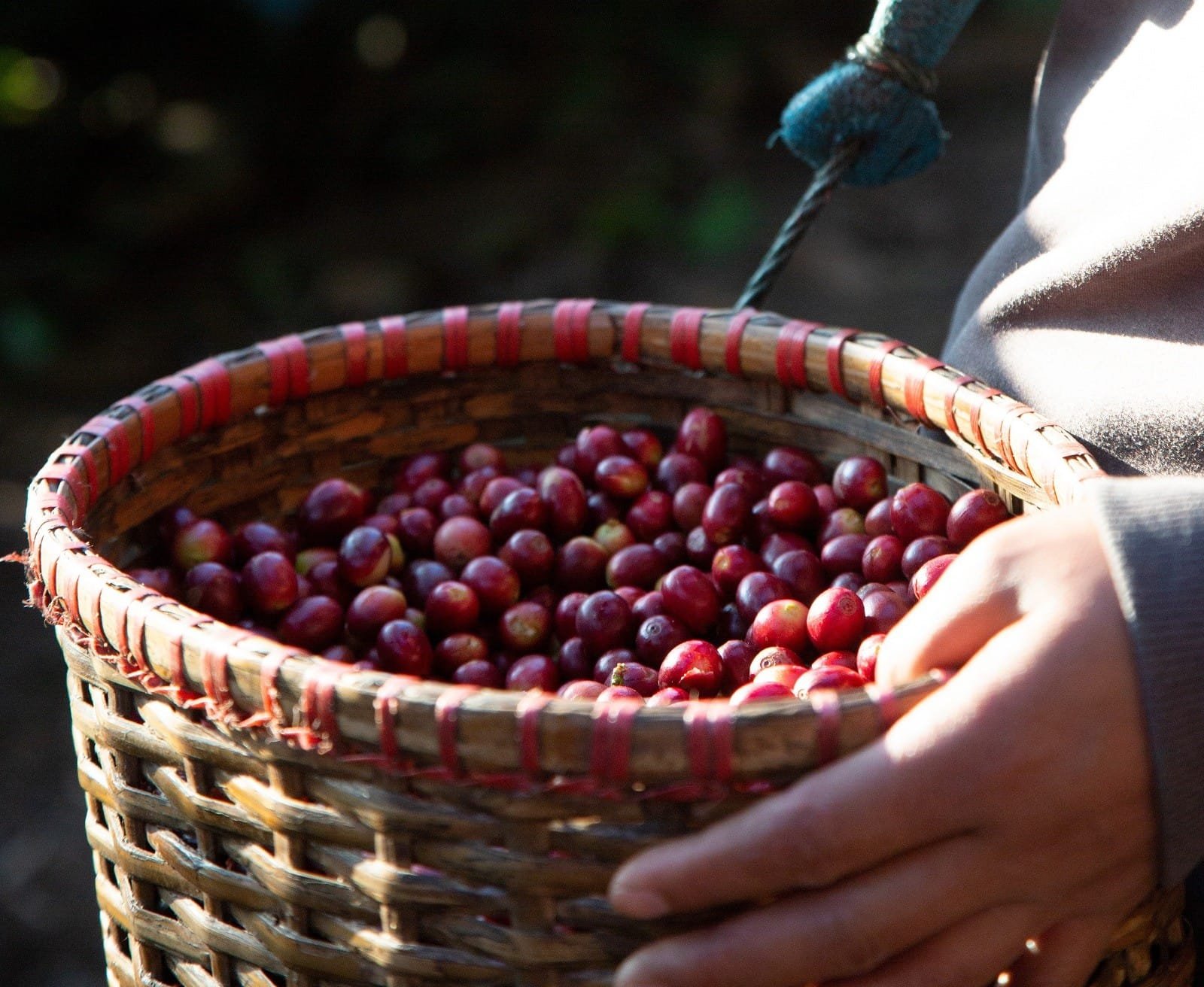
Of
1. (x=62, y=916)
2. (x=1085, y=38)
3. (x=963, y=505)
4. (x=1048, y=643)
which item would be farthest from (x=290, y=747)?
(x=62, y=916)

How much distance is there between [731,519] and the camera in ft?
4.41

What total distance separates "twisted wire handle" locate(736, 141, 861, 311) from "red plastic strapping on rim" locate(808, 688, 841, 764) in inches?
28.4

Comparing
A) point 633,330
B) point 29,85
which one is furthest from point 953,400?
point 29,85

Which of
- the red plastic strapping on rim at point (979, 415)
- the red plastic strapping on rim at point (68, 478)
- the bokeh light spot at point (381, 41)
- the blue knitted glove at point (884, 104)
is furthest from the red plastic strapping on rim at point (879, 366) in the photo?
the bokeh light spot at point (381, 41)

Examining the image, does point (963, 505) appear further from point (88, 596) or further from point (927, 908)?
point (88, 596)

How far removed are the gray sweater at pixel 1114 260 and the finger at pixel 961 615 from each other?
0.10 meters

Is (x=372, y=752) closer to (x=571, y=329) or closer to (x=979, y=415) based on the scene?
(x=979, y=415)

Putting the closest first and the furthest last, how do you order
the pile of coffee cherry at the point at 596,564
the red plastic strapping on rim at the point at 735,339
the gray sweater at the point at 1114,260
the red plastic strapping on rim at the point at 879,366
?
the gray sweater at the point at 1114,260 → the pile of coffee cherry at the point at 596,564 → the red plastic strapping on rim at the point at 879,366 → the red plastic strapping on rim at the point at 735,339

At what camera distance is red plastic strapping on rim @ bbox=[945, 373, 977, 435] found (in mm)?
1146

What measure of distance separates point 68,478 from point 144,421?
0.47 feet

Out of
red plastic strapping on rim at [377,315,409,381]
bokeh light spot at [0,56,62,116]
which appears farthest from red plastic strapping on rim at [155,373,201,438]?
bokeh light spot at [0,56,62,116]

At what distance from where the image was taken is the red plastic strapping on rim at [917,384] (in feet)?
3.92

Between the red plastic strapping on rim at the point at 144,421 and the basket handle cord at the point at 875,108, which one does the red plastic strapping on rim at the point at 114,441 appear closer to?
the red plastic strapping on rim at the point at 144,421

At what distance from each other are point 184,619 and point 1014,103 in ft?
14.8
